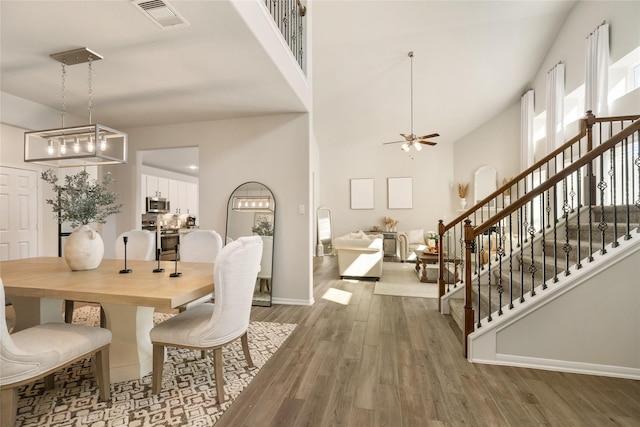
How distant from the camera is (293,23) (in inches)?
134

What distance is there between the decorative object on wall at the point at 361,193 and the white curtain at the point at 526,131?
3.75 metres

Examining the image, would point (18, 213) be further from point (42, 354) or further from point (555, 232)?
point (555, 232)

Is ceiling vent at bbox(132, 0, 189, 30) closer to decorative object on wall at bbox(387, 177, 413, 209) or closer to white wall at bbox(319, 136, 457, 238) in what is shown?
Result: white wall at bbox(319, 136, 457, 238)

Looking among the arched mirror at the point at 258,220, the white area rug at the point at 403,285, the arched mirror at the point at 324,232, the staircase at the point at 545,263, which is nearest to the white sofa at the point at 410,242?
the white area rug at the point at 403,285

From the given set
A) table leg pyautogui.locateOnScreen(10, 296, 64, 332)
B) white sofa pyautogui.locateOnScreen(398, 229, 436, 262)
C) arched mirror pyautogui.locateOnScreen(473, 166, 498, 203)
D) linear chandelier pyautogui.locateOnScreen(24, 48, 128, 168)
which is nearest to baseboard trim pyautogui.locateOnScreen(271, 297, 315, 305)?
table leg pyautogui.locateOnScreen(10, 296, 64, 332)

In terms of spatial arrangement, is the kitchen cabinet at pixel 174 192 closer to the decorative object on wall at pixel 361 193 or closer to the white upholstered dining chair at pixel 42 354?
the decorative object on wall at pixel 361 193

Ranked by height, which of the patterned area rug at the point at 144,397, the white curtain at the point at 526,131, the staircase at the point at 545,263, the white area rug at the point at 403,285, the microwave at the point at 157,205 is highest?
the white curtain at the point at 526,131

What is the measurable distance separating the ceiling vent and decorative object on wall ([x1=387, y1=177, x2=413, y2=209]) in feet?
22.9

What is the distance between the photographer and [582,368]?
2025 mm

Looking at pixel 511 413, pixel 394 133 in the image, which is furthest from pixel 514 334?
pixel 394 133

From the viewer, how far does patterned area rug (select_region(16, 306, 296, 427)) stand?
1592mm

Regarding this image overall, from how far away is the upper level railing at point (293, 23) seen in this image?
2.96m

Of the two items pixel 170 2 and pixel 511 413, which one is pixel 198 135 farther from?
pixel 511 413

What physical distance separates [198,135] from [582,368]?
4860 millimetres
